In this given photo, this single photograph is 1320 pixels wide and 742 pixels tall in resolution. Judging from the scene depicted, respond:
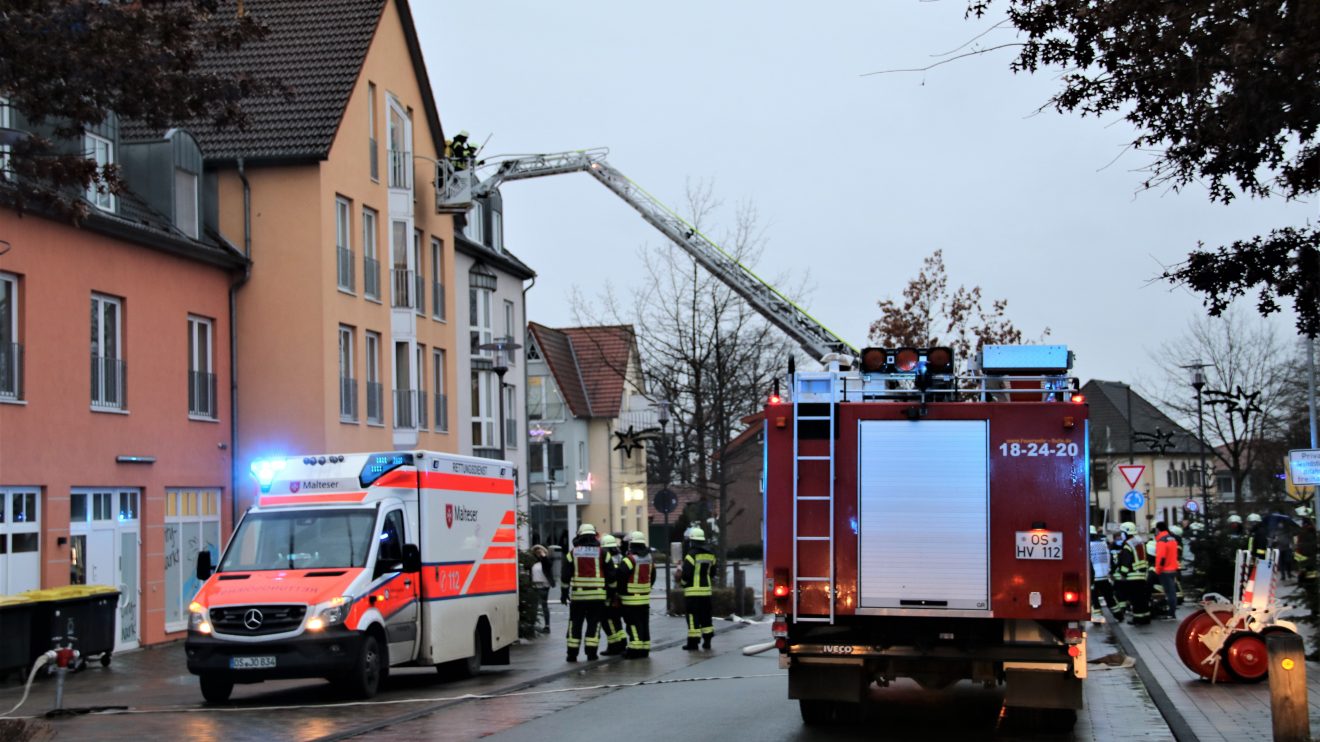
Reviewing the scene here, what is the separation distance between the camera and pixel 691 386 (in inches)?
1435

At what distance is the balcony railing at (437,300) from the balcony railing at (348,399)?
5331 millimetres

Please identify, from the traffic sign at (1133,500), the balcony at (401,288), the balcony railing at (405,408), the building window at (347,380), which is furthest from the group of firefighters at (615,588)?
the balcony at (401,288)

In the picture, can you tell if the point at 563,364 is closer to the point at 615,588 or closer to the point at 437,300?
the point at 437,300

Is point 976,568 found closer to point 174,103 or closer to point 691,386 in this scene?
point 174,103

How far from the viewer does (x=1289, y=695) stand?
1116 cm

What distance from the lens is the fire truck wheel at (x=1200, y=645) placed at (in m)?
16.6

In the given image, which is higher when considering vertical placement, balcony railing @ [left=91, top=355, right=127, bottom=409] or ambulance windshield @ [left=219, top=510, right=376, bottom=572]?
balcony railing @ [left=91, top=355, right=127, bottom=409]

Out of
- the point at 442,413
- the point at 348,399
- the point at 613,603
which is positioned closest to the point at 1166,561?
the point at 613,603

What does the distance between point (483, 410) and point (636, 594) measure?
2301 cm

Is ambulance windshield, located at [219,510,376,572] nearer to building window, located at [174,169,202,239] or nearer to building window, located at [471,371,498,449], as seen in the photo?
building window, located at [174,169,202,239]

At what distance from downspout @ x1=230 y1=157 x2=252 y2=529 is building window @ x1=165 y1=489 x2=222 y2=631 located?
0.72 m

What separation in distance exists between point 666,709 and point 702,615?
8719 millimetres

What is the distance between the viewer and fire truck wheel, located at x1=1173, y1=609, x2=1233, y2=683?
54.4 ft

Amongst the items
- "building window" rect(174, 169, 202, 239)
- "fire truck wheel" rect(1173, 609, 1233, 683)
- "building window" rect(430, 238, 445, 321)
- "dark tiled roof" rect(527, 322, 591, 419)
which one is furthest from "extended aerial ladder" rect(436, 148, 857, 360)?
"dark tiled roof" rect(527, 322, 591, 419)
